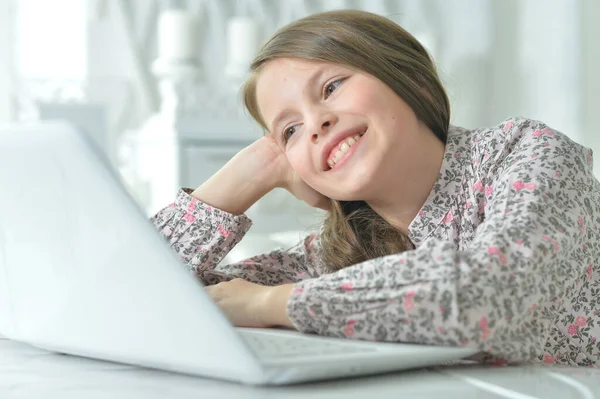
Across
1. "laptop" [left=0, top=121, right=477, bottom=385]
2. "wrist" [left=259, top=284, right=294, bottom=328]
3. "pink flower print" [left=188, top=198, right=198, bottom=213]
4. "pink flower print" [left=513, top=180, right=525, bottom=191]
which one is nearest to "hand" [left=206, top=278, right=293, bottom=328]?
"wrist" [left=259, top=284, right=294, bottom=328]

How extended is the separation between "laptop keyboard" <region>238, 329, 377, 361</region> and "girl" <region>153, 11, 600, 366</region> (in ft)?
0.12

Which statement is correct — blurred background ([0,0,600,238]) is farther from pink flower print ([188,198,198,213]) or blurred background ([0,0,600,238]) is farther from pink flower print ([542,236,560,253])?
pink flower print ([542,236,560,253])

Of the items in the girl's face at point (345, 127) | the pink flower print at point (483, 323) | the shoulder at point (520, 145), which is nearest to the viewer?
the pink flower print at point (483, 323)

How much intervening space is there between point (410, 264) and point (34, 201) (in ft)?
0.91

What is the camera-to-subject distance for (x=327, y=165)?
1043 mm

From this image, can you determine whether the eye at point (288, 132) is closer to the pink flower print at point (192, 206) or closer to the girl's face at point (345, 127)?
the girl's face at point (345, 127)

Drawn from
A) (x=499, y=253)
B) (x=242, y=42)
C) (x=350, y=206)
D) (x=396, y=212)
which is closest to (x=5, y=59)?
(x=242, y=42)

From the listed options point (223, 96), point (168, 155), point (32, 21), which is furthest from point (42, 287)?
point (32, 21)

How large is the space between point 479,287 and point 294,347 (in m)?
0.14

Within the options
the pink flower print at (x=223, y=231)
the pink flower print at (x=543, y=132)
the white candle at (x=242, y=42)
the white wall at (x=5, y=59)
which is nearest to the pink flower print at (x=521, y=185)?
the pink flower print at (x=543, y=132)

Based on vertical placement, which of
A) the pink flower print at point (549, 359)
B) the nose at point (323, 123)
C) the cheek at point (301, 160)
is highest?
the nose at point (323, 123)

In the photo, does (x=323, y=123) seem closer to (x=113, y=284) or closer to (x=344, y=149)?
(x=344, y=149)

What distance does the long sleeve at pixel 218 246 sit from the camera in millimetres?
1162

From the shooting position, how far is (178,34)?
9.05 ft
